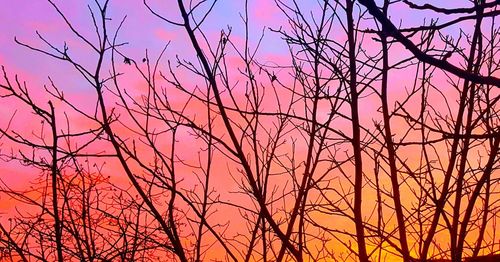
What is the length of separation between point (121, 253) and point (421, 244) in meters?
2.12

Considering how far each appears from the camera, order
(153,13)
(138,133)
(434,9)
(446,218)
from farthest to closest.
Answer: (138,133), (446,218), (153,13), (434,9)

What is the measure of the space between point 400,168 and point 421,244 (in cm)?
54

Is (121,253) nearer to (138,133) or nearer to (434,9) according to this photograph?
(138,133)

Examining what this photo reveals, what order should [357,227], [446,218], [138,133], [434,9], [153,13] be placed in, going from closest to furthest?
[434,9] → [357,227] → [153,13] → [446,218] → [138,133]

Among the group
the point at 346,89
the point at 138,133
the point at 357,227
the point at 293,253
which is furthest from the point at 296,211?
the point at 138,133

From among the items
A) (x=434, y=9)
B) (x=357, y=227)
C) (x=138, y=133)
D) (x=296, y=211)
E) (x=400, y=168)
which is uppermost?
(x=138, y=133)

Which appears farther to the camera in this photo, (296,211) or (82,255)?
(82,255)

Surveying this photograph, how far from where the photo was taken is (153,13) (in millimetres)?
3953

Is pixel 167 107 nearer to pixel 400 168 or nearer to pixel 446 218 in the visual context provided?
pixel 400 168

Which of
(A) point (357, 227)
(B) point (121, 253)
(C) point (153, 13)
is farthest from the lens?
(B) point (121, 253)

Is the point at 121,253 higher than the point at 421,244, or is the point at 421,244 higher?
→ the point at 121,253

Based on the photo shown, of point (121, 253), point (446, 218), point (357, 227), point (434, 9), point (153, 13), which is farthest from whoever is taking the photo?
point (121, 253)

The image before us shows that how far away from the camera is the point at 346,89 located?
4.24 meters

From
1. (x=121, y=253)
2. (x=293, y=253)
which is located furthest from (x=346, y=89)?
(x=121, y=253)
